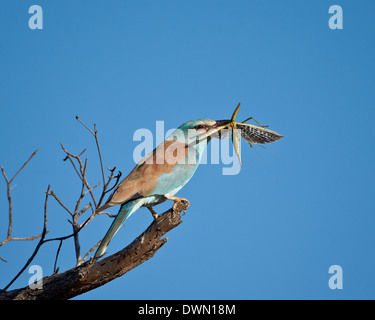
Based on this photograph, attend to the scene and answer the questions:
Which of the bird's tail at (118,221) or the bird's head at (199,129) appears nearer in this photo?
the bird's tail at (118,221)

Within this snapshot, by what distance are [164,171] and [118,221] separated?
Result: 873 millimetres

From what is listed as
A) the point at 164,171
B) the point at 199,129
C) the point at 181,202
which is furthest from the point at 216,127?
the point at 181,202

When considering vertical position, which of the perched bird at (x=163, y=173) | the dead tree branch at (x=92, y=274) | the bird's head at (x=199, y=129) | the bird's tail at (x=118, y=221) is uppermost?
the bird's head at (x=199, y=129)

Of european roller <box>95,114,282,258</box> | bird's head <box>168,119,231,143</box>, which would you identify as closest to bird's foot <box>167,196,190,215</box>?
european roller <box>95,114,282,258</box>

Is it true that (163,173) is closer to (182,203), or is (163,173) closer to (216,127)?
(182,203)

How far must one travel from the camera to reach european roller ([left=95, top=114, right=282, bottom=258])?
543cm

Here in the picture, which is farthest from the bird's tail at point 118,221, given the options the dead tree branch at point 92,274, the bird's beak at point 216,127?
the bird's beak at point 216,127

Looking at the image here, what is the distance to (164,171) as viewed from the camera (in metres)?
5.86

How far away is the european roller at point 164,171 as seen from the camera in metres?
5.43

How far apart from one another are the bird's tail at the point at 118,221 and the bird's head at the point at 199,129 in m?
1.17

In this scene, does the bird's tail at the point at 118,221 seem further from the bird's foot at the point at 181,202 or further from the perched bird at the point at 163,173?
the bird's foot at the point at 181,202
